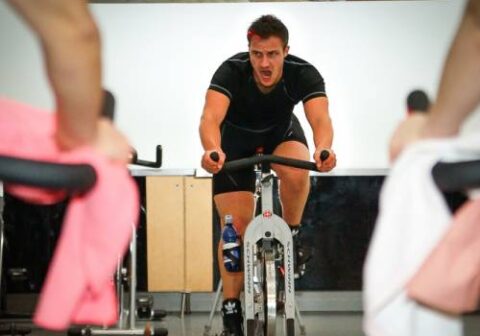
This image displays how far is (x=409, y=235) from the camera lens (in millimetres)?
802

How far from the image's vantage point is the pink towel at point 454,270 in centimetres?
75

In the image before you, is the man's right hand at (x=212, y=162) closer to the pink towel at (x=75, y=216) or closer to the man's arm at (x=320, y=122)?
the man's arm at (x=320, y=122)

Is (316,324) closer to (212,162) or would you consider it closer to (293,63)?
(293,63)

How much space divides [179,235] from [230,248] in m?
1.85

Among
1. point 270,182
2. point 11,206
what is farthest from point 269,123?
point 11,206

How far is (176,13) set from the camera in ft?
16.2

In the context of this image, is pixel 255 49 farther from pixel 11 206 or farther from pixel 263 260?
pixel 11 206

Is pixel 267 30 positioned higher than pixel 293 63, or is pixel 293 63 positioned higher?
pixel 267 30

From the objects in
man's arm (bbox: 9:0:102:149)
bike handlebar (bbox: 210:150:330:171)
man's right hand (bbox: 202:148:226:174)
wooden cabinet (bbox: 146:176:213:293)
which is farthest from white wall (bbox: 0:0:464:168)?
man's arm (bbox: 9:0:102:149)

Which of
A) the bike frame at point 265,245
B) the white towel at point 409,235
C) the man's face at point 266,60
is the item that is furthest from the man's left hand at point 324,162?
the white towel at point 409,235

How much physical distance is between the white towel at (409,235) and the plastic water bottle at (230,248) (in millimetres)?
2080

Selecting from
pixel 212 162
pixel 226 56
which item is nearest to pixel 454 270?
pixel 212 162

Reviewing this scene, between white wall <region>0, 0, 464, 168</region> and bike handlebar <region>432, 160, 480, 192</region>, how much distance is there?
4.07 metres

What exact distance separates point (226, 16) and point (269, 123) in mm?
1834
